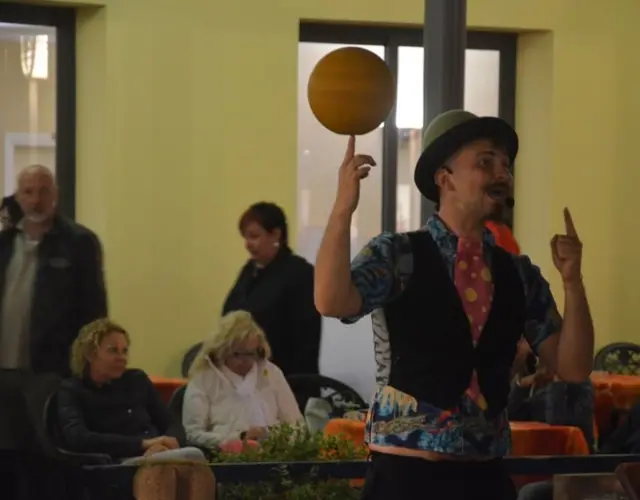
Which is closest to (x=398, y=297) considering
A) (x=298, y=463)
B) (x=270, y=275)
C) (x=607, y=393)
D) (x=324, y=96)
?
(x=324, y=96)

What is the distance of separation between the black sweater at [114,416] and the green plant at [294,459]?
3.69 feet

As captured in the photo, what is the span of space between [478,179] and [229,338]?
Result: 326 cm

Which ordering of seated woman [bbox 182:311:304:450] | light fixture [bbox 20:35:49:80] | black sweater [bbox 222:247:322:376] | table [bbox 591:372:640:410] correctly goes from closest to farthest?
seated woman [bbox 182:311:304:450] → black sweater [bbox 222:247:322:376] → table [bbox 591:372:640:410] → light fixture [bbox 20:35:49:80]

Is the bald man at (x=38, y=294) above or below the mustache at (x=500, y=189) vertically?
below

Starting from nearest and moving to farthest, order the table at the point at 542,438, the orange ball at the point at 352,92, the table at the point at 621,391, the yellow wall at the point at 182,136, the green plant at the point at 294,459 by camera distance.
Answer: the orange ball at the point at 352,92
the green plant at the point at 294,459
the table at the point at 542,438
the table at the point at 621,391
the yellow wall at the point at 182,136

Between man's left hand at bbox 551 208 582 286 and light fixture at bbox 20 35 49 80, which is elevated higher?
light fixture at bbox 20 35 49 80

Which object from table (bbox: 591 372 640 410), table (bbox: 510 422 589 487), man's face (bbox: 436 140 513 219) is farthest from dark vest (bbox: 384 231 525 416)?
table (bbox: 591 372 640 410)

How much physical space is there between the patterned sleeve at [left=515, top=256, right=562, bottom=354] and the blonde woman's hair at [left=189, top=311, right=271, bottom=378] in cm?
311

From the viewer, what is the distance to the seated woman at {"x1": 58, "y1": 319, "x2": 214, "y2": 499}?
532cm

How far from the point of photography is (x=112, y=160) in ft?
24.1

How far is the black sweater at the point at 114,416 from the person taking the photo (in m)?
5.32

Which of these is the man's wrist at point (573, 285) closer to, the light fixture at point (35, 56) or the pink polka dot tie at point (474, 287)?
the pink polka dot tie at point (474, 287)

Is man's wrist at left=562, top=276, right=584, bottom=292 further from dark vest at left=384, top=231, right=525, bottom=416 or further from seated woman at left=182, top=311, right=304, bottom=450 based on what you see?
seated woman at left=182, top=311, right=304, bottom=450

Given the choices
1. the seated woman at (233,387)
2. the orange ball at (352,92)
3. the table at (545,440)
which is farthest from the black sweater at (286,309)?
the orange ball at (352,92)
